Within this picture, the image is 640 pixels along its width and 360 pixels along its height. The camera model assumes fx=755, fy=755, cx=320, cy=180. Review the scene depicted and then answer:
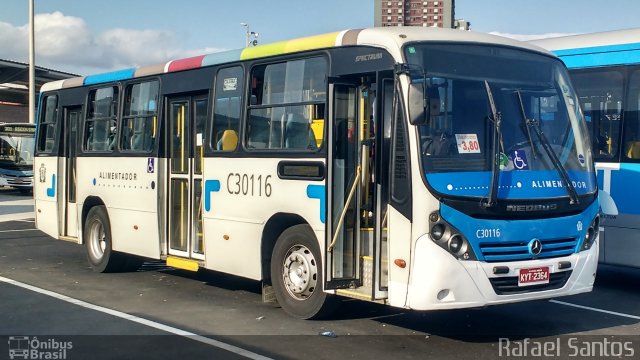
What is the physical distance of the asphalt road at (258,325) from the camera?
23.2 ft

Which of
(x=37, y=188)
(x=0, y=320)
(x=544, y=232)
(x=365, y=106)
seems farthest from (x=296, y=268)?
(x=37, y=188)

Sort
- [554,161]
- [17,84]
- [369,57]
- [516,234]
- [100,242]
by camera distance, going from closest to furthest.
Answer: [516,234], [554,161], [369,57], [100,242], [17,84]

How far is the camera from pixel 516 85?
24.7ft

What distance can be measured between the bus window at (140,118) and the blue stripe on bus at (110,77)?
0.22 metres

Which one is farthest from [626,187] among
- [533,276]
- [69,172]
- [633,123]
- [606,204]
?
[69,172]

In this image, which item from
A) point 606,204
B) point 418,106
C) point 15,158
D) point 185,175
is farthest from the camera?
point 15,158

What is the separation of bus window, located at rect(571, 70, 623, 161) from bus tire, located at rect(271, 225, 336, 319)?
15.5ft

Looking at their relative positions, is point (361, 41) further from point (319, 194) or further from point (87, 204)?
point (87, 204)

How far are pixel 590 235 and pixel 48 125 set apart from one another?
9.87 metres

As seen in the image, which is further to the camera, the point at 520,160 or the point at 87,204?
the point at 87,204

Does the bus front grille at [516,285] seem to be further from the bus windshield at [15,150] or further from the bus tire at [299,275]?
the bus windshield at [15,150]

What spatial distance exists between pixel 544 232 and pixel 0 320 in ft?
19.2
